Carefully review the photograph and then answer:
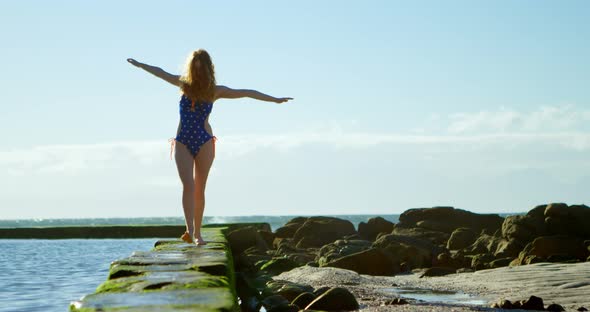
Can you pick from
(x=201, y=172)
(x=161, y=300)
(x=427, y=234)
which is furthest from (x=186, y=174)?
(x=427, y=234)

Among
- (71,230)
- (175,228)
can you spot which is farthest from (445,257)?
(71,230)

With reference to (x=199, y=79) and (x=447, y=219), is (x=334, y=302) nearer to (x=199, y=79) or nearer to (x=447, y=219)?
(x=199, y=79)

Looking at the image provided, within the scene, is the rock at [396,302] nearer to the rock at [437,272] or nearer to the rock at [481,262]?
the rock at [437,272]

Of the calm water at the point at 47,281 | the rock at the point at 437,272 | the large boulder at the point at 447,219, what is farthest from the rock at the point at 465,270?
the large boulder at the point at 447,219

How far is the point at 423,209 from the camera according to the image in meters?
33.3

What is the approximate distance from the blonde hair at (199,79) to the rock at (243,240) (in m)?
7.78

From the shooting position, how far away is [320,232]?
102 feet

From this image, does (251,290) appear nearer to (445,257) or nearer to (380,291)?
(380,291)

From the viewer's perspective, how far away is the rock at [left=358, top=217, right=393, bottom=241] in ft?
111

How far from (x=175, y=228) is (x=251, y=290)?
120ft

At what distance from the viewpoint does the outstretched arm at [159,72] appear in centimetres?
938

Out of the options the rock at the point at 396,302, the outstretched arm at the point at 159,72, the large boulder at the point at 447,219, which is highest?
the outstretched arm at the point at 159,72

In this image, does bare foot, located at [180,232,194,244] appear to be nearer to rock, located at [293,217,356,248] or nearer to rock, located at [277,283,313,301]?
rock, located at [277,283,313,301]

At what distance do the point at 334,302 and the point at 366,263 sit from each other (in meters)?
8.17
